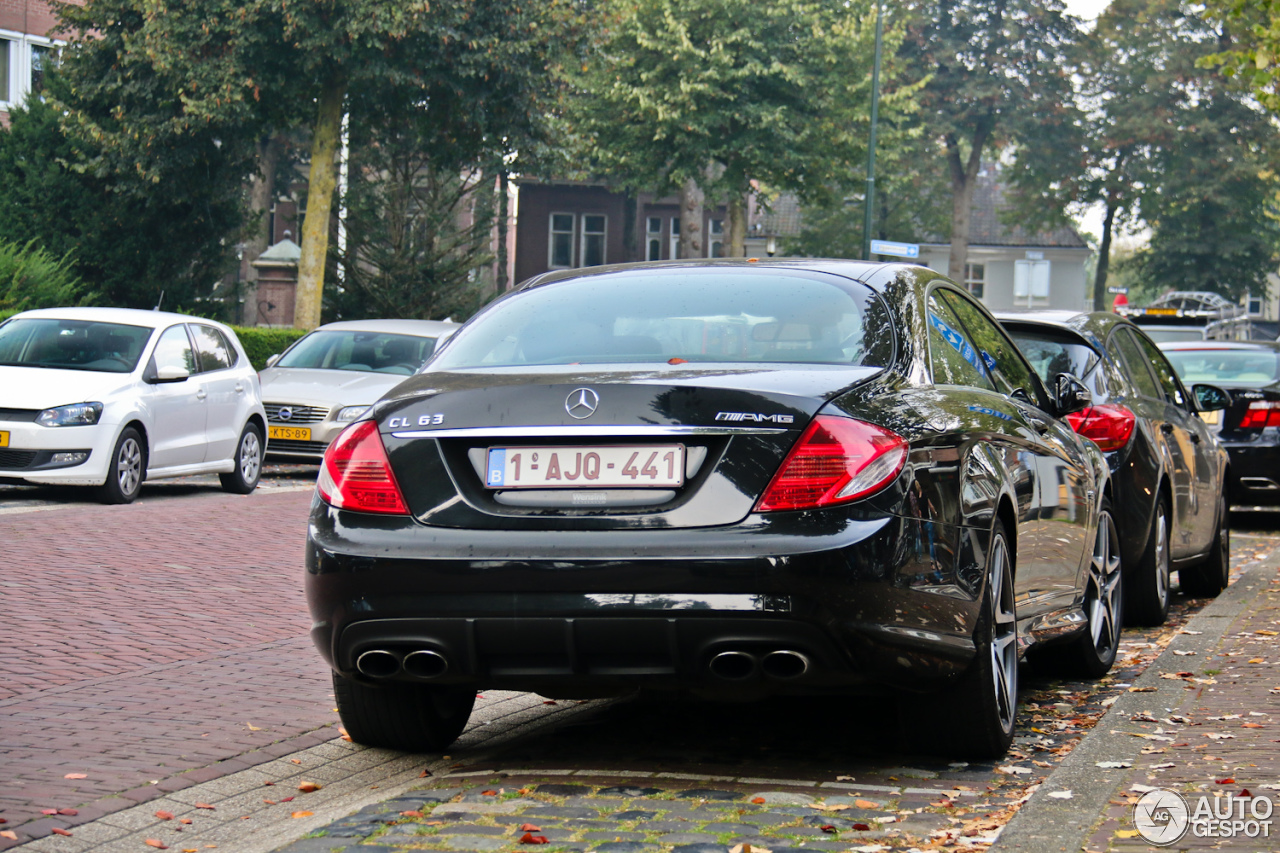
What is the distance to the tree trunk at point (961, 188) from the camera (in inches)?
2431

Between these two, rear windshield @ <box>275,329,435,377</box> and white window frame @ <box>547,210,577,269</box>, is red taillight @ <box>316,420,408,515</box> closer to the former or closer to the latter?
rear windshield @ <box>275,329,435,377</box>

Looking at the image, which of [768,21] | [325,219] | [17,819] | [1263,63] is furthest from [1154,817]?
[768,21]

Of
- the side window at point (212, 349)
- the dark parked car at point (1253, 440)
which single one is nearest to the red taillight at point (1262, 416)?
the dark parked car at point (1253, 440)

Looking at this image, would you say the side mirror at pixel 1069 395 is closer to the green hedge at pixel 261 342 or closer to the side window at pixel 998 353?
the side window at pixel 998 353

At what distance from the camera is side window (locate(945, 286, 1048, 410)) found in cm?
612

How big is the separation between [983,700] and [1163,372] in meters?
5.28

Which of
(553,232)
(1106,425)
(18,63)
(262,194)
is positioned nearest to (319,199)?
(18,63)

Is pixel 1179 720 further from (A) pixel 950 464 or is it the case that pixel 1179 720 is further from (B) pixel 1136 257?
(B) pixel 1136 257

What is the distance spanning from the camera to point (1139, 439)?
8.22 m

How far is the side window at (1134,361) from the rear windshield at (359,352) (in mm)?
11195

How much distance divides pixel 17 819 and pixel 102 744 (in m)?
1.01

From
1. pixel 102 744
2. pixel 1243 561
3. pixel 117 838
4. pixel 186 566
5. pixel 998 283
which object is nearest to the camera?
pixel 117 838

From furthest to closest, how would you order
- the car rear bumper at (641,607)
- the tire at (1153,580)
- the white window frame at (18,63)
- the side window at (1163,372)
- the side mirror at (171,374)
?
1. the white window frame at (18,63)
2. the side mirror at (171,374)
3. the side window at (1163,372)
4. the tire at (1153,580)
5. the car rear bumper at (641,607)

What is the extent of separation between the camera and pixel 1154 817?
14.3 ft
